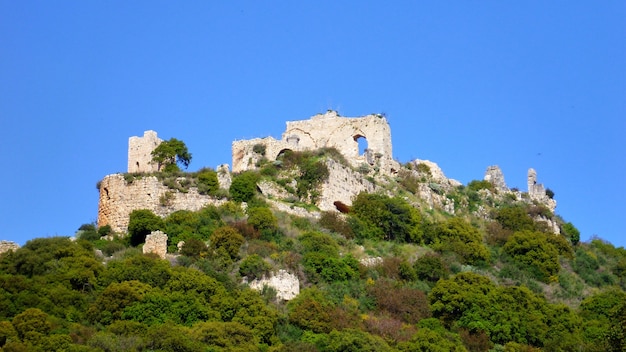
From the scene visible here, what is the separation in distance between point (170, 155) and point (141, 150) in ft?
4.25

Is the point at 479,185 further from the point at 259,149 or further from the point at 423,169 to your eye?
the point at 259,149

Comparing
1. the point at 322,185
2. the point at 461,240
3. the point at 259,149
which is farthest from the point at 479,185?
the point at 259,149

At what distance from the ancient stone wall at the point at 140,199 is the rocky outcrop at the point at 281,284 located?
22.0 ft

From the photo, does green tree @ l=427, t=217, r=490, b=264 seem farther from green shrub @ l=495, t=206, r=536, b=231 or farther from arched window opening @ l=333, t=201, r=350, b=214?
arched window opening @ l=333, t=201, r=350, b=214

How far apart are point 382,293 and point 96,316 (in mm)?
10171

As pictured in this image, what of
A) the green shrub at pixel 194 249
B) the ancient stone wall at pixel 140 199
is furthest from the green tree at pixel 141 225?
the green shrub at pixel 194 249

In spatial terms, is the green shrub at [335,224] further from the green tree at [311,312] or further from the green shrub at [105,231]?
the green shrub at [105,231]

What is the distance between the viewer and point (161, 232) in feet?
163

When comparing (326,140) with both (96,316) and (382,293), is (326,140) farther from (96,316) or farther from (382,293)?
(96,316)

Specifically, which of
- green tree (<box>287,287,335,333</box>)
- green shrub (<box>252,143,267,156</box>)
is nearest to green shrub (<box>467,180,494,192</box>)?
green shrub (<box>252,143,267,156</box>)

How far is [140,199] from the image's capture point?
53.2 meters

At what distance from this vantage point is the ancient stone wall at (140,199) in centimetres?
5303

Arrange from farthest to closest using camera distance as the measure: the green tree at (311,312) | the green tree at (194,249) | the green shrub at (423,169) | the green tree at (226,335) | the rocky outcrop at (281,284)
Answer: the green shrub at (423,169), the green tree at (194,249), the rocky outcrop at (281,284), the green tree at (311,312), the green tree at (226,335)

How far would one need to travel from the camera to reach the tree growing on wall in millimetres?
55750
